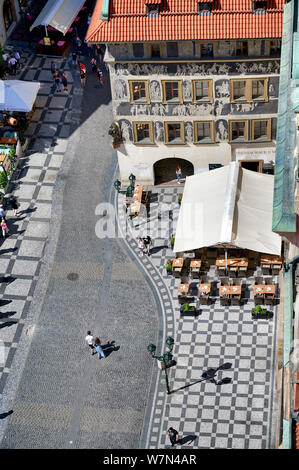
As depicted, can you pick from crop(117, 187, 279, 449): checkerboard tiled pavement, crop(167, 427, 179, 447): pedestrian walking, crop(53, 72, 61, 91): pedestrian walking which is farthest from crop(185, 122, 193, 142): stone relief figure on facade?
crop(167, 427, 179, 447): pedestrian walking

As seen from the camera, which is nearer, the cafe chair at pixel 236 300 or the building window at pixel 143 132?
the cafe chair at pixel 236 300

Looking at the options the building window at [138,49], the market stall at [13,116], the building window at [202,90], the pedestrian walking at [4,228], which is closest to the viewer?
the building window at [138,49]

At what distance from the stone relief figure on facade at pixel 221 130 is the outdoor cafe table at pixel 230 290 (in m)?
12.9

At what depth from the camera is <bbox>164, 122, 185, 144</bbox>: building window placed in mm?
72875

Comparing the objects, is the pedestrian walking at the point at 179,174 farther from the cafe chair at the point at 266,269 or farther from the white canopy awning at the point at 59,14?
the white canopy awning at the point at 59,14

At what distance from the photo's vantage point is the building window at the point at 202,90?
70250 millimetres

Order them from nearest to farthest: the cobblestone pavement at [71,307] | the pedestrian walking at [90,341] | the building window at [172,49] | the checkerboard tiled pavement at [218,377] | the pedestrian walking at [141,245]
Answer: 1. the checkerboard tiled pavement at [218,377]
2. the cobblestone pavement at [71,307]
3. the pedestrian walking at [90,341]
4. the building window at [172,49]
5. the pedestrian walking at [141,245]

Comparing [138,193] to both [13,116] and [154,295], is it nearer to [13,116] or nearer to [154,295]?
[154,295]

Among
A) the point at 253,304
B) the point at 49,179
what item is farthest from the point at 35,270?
the point at 253,304

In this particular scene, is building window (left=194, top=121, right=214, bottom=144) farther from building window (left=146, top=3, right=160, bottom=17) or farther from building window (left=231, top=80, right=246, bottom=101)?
building window (left=146, top=3, right=160, bottom=17)

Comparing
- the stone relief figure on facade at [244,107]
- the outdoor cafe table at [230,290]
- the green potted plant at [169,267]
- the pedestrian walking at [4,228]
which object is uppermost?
the stone relief figure on facade at [244,107]

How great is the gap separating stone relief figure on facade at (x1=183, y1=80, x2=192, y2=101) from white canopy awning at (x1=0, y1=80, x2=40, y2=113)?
1666cm

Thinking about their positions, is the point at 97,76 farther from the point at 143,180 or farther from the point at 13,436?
the point at 13,436

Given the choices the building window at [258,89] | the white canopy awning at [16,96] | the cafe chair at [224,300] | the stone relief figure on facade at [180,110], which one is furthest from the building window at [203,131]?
the white canopy awning at [16,96]
